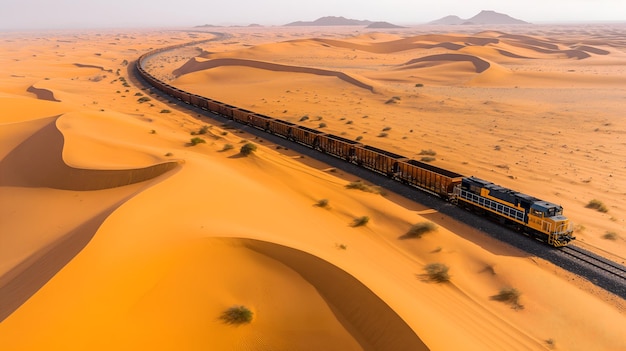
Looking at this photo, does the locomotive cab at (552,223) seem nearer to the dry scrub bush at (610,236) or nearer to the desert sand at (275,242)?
the desert sand at (275,242)

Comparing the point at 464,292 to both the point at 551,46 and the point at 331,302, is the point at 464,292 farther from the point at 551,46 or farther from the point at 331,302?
the point at 551,46

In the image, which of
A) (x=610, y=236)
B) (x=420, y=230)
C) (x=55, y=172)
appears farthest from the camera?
(x=55, y=172)

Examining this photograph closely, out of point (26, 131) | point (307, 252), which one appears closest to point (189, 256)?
point (307, 252)

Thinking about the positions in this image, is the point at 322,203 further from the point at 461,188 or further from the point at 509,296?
the point at 509,296

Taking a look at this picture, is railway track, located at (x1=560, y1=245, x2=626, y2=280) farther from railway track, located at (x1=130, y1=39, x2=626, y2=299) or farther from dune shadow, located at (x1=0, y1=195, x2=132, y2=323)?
dune shadow, located at (x1=0, y1=195, x2=132, y2=323)

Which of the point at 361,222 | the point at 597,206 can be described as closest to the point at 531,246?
the point at 597,206

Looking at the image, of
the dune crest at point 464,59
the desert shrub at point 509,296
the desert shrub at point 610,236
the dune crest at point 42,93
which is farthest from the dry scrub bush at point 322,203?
the dune crest at point 464,59
